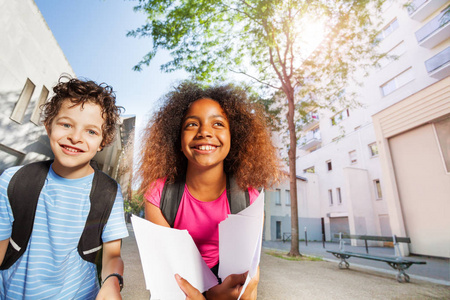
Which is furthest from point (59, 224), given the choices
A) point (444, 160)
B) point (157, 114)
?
point (444, 160)

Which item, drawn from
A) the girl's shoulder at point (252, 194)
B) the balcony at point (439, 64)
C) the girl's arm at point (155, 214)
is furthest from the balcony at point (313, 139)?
the girl's arm at point (155, 214)

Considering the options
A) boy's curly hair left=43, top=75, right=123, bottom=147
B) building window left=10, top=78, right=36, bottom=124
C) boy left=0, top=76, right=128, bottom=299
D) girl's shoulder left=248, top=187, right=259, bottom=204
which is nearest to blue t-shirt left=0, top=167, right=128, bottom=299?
boy left=0, top=76, right=128, bottom=299

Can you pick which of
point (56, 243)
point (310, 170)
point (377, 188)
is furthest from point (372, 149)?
point (56, 243)

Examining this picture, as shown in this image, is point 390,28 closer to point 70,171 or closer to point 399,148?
point 399,148

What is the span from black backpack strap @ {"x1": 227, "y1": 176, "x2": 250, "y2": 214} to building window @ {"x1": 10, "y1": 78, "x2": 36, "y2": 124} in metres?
8.77

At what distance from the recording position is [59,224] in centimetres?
114

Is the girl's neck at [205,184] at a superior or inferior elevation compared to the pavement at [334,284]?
superior

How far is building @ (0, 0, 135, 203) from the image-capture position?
6641 mm

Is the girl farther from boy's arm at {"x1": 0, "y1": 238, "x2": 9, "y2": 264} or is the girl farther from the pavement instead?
the pavement

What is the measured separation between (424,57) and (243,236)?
1836cm

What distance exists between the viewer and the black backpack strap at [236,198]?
135 cm

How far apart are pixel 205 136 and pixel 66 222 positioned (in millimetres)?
829

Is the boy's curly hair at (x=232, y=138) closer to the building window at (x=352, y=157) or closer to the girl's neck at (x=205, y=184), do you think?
the girl's neck at (x=205, y=184)

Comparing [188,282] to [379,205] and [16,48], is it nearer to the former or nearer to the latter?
[16,48]
